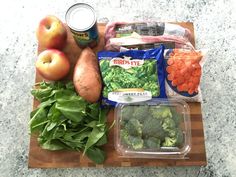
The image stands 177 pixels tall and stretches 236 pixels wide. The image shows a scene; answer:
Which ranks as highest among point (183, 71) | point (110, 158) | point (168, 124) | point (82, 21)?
point (82, 21)

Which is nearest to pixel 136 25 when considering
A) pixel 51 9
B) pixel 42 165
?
pixel 51 9

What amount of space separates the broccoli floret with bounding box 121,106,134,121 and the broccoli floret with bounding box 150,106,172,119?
0.18ft

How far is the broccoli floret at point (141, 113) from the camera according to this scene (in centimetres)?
81

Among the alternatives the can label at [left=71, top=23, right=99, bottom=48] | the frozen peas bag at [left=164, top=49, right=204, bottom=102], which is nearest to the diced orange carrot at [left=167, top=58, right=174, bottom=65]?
the frozen peas bag at [left=164, top=49, right=204, bottom=102]

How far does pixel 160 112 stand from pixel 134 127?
0.08m

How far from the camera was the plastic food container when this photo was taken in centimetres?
79

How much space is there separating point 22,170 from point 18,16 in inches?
19.9

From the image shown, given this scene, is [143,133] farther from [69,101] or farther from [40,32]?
[40,32]

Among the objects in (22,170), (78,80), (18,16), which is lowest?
(22,170)

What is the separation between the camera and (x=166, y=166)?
86 cm

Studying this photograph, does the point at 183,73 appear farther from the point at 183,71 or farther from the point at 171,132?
the point at 171,132

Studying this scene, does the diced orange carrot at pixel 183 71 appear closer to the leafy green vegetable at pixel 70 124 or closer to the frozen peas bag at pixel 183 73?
the frozen peas bag at pixel 183 73

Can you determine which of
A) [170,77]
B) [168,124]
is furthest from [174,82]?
[168,124]

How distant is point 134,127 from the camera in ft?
2.62
